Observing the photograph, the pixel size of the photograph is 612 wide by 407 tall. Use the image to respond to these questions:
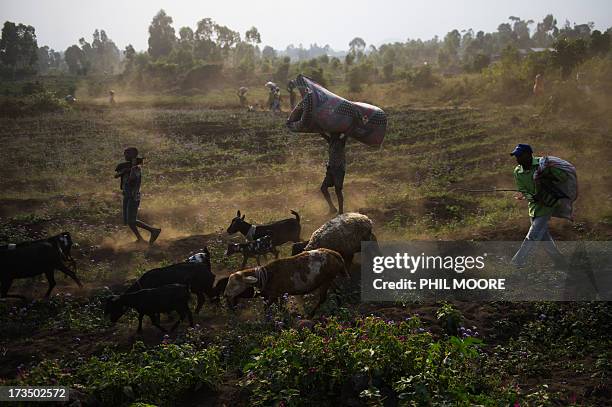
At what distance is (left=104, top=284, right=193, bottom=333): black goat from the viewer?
8406 millimetres

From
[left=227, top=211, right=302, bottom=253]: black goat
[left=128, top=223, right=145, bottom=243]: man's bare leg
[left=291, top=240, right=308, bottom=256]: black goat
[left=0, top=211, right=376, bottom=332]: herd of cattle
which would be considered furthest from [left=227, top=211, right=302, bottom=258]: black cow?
[left=128, top=223, right=145, bottom=243]: man's bare leg

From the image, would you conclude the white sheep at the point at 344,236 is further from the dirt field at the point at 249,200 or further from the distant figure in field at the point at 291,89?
the distant figure in field at the point at 291,89

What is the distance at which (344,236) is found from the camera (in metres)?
10.2

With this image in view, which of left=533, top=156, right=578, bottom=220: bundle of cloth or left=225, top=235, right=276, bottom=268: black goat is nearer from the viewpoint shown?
left=533, top=156, right=578, bottom=220: bundle of cloth

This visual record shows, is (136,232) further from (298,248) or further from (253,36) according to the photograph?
(253,36)

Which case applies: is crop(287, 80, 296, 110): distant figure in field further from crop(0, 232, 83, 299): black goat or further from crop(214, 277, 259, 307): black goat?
crop(0, 232, 83, 299): black goat

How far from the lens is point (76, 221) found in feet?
47.4

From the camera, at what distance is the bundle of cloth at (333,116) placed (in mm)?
12008

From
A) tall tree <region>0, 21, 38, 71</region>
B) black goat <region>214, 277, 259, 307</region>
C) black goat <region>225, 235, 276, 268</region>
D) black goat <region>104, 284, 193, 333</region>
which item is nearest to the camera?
black goat <region>104, 284, 193, 333</region>

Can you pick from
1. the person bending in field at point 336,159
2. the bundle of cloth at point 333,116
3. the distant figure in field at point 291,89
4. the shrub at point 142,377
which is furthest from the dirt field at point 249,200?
the bundle of cloth at point 333,116

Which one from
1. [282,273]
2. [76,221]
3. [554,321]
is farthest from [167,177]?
[554,321]

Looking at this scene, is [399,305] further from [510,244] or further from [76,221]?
[76,221]

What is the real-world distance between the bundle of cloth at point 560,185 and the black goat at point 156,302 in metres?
6.38

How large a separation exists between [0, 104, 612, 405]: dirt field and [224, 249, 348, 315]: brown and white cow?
20.9 inches
